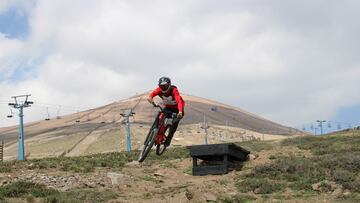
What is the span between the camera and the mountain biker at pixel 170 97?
12.8 meters

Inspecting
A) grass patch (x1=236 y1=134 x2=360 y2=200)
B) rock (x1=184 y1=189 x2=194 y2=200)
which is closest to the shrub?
rock (x1=184 y1=189 x2=194 y2=200)

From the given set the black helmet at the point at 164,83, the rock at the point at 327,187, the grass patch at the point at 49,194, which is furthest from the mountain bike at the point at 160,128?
the rock at the point at 327,187

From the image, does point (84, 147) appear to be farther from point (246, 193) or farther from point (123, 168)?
point (246, 193)

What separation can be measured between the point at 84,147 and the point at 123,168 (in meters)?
95.0

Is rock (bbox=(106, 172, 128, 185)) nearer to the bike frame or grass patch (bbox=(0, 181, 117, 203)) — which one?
grass patch (bbox=(0, 181, 117, 203))

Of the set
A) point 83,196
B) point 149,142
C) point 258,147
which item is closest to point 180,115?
point 149,142

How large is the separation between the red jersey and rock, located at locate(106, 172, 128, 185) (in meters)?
13.3

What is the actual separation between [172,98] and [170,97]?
0.06 m

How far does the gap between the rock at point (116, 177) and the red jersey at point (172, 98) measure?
524 inches

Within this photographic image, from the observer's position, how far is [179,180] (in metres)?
28.3

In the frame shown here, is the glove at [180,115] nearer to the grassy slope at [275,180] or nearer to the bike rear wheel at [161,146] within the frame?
the bike rear wheel at [161,146]

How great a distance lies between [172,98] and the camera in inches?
518

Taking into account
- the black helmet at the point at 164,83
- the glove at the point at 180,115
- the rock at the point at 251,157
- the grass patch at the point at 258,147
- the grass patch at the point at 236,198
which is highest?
the black helmet at the point at 164,83

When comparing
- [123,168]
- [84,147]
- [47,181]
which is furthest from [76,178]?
[84,147]
